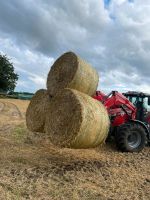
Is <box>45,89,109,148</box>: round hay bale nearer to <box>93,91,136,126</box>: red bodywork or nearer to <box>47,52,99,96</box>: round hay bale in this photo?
<box>47,52,99,96</box>: round hay bale

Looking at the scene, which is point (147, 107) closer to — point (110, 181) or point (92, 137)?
point (92, 137)

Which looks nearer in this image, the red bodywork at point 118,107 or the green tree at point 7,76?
the red bodywork at point 118,107

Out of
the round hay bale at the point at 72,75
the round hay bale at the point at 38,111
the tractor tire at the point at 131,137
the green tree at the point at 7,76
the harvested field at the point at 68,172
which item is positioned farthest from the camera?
the green tree at the point at 7,76

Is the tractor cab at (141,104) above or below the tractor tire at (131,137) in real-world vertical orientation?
above

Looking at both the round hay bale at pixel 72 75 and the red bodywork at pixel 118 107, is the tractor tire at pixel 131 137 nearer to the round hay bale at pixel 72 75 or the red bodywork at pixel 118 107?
the red bodywork at pixel 118 107

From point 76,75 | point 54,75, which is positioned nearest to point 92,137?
point 76,75

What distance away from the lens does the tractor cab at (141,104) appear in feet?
44.4

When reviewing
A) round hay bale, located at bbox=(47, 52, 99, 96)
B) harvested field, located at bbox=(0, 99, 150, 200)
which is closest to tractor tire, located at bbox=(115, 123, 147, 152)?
harvested field, located at bbox=(0, 99, 150, 200)

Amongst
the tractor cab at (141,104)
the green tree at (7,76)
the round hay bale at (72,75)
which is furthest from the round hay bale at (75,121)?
the green tree at (7,76)

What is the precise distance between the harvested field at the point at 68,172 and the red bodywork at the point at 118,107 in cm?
92

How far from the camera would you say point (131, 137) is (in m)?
12.5

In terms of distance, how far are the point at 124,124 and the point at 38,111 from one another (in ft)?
9.70

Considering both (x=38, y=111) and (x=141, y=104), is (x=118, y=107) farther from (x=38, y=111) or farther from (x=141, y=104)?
(x=38, y=111)

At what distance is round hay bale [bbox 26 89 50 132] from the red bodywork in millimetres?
2082
